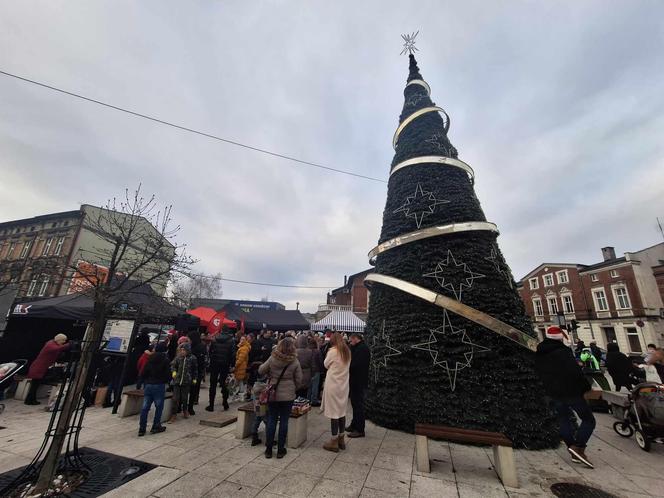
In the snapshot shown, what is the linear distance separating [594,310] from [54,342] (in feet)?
140

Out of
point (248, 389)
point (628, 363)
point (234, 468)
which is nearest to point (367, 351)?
point (234, 468)

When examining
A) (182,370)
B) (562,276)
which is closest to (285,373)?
(182,370)

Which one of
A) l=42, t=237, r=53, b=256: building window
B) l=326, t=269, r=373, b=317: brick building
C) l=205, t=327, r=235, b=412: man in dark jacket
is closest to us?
l=205, t=327, r=235, b=412: man in dark jacket

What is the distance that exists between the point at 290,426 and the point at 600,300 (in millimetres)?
38890

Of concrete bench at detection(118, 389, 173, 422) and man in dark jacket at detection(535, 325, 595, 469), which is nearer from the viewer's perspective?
man in dark jacket at detection(535, 325, 595, 469)

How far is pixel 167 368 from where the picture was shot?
5.57 meters

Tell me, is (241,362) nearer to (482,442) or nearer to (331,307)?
(482,442)

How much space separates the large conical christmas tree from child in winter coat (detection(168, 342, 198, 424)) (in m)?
4.23

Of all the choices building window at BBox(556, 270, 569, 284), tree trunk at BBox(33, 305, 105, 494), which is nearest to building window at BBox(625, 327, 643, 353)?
building window at BBox(556, 270, 569, 284)

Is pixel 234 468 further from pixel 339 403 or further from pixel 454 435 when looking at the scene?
pixel 454 435

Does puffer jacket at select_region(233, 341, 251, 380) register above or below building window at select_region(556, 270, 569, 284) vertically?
below

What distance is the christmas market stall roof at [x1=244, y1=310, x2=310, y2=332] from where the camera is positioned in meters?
15.8

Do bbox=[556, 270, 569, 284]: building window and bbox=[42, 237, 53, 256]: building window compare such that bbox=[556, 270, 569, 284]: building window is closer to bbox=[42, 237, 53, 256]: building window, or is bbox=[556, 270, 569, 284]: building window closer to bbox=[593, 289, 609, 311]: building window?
bbox=[593, 289, 609, 311]: building window

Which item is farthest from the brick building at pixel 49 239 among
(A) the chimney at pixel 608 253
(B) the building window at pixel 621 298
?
(A) the chimney at pixel 608 253
